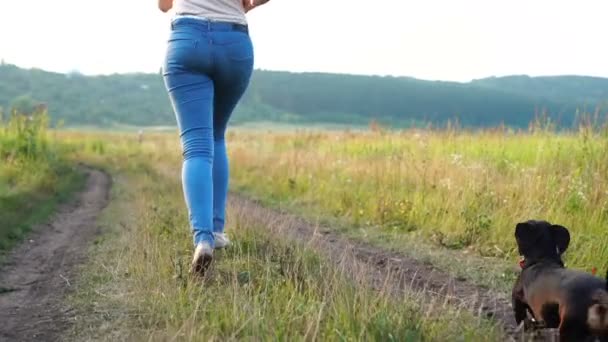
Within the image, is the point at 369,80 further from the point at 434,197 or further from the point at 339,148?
the point at 434,197

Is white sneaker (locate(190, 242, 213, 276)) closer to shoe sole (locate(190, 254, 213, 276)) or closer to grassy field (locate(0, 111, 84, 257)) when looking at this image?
shoe sole (locate(190, 254, 213, 276))

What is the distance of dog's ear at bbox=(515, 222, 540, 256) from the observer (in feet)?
9.96

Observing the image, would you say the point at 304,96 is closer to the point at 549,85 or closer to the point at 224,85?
the point at 549,85

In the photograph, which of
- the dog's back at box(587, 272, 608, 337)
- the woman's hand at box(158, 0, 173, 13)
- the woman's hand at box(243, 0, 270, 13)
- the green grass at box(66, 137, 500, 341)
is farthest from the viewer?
the woman's hand at box(158, 0, 173, 13)

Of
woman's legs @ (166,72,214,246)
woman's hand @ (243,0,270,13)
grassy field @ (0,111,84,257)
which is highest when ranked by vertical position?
woman's hand @ (243,0,270,13)

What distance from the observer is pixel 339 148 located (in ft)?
47.5

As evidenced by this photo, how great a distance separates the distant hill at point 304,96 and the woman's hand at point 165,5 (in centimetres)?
8892

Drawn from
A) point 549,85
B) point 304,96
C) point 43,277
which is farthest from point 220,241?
point 304,96

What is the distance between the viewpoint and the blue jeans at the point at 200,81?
10.5 ft

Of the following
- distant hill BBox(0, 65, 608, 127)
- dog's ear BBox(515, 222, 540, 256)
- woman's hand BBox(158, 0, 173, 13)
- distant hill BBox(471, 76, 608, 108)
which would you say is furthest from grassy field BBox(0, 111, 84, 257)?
distant hill BBox(0, 65, 608, 127)

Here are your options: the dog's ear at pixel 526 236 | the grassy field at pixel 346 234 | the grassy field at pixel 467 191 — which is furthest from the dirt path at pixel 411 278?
the grassy field at pixel 467 191

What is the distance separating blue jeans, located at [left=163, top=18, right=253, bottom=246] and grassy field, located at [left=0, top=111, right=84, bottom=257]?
3188mm

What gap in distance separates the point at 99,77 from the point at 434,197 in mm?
118103

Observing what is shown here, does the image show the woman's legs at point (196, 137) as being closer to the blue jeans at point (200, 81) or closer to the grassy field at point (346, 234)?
the blue jeans at point (200, 81)
